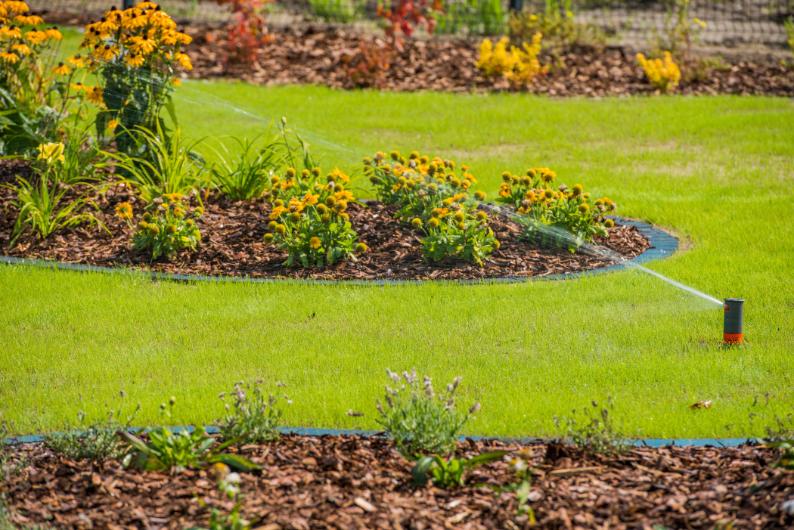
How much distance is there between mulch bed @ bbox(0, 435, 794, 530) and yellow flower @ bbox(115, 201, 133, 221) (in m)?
3.10

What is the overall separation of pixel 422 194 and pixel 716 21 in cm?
935

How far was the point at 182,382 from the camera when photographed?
205 inches

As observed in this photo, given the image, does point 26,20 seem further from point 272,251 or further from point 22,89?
point 272,251

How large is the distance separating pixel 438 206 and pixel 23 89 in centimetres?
334

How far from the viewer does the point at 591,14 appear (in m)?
15.7

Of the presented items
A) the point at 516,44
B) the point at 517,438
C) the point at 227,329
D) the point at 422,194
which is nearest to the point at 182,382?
the point at 227,329

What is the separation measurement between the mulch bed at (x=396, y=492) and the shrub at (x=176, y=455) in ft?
0.14

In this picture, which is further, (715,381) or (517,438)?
(715,381)

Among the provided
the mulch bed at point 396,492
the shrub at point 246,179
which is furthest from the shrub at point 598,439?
the shrub at point 246,179

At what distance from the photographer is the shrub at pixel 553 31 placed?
13320mm

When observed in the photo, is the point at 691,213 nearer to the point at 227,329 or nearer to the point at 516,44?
the point at 227,329

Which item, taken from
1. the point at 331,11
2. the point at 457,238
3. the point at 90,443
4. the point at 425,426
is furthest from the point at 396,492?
the point at 331,11

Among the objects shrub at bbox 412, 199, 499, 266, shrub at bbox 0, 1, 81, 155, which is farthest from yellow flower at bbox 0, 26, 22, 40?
shrub at bbox 412, 199, 499, 266

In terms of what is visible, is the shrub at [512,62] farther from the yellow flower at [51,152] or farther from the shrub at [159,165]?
the yellow flower at [51,152]
